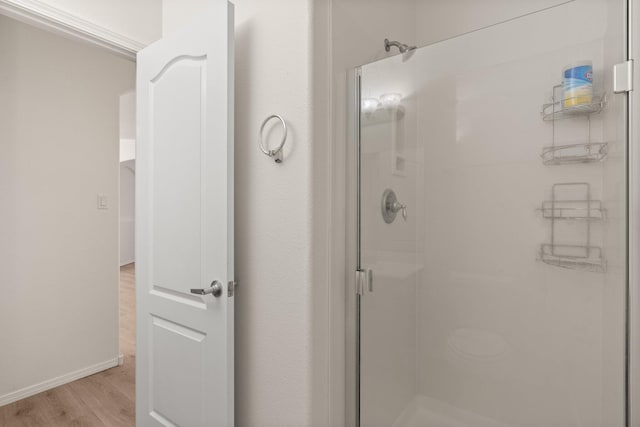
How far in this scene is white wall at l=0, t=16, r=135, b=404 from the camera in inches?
88.0

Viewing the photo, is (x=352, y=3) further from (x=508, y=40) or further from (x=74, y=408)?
(x=74, y=408)

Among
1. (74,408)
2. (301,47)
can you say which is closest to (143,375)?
(74,408)

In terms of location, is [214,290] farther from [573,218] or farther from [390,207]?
[573,218]

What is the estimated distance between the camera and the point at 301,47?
4.07ft

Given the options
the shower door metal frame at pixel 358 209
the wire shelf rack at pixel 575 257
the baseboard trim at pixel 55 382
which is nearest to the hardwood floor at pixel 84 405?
the baseboard trim at pixel 55 382

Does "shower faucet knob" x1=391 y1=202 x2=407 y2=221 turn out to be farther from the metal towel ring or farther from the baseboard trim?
the baseboard trim

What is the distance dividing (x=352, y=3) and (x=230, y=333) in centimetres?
139

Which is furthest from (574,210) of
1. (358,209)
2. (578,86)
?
(358,209)

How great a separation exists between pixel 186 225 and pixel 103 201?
1.65 m

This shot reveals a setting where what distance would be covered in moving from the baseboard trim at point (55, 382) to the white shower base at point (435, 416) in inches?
89.0

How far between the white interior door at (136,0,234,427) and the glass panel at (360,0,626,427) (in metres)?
0.54

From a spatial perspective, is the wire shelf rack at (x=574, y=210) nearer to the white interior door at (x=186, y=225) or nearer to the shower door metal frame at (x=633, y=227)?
the shower door metal frame at (x=633, y=227)

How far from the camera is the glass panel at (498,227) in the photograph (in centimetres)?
108

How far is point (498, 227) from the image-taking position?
126cm
